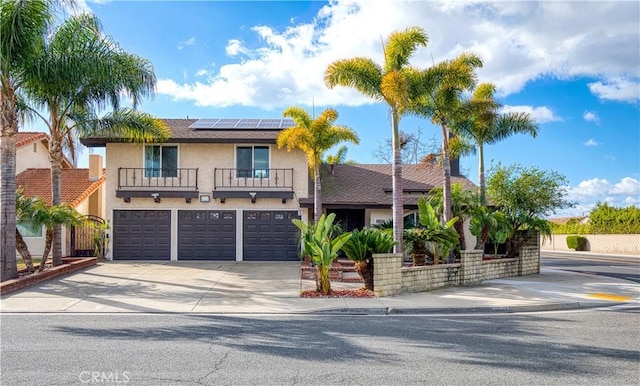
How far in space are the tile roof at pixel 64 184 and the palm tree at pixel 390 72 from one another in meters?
14.8

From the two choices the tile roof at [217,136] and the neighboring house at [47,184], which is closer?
the tile roof at [217,136]

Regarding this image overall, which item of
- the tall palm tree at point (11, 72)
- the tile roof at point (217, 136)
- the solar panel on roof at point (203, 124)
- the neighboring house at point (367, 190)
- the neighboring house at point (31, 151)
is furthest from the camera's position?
the neighboring house at point (31, 151)

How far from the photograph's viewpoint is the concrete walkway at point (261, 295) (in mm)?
10836

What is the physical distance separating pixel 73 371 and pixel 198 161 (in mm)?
16134

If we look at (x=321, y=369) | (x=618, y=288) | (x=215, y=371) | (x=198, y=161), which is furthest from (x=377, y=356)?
(x=198, y=161)

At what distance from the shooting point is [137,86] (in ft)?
53.2

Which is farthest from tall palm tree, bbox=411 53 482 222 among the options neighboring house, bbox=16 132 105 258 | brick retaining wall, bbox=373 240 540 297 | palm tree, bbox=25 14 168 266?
neighboring house, bbox=16 132 105 258

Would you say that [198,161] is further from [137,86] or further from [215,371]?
[215,371]

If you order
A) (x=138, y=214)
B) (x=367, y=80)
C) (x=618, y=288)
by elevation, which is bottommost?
(x=618, y=288)

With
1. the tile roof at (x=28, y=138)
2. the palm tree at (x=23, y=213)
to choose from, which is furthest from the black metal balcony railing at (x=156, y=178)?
the tile roof at (x=28, y=138)

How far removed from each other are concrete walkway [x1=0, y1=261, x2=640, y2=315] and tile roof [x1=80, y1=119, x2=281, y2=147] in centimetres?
635

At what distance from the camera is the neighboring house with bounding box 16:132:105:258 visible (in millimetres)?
22156

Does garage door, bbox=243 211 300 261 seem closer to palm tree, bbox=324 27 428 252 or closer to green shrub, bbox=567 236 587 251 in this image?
palm tree, bbox=324 27 428 252

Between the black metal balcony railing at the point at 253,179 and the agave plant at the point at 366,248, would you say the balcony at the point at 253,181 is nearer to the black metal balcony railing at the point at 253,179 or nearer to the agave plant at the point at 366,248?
the black metal balcony railing at the point at 253,179
